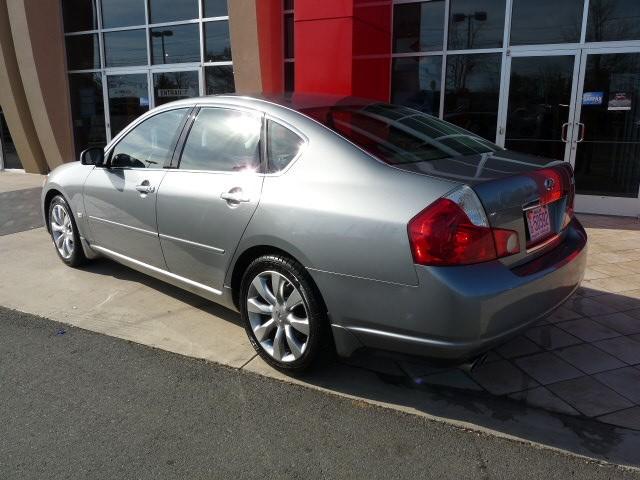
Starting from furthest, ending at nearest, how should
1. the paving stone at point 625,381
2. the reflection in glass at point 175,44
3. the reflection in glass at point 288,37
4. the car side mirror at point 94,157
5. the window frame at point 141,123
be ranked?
the reflection in glass at point 175,44 → the reflection in glass at point 288,37 → the car side mirror at point 94,157 → the window frame at point 141,123 → the paving stone at point 625,381

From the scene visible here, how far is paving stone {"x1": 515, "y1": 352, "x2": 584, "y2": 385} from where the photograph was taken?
3.30 meters

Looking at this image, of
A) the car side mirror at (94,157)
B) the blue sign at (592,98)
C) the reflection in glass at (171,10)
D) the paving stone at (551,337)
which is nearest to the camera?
the paving stone at (551,337)

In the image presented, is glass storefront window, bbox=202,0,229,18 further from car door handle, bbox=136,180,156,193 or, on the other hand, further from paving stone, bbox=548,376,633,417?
paving stone, bbox=548,376,633,417

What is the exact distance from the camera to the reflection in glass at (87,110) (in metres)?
13.1

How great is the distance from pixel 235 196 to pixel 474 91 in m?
6.22

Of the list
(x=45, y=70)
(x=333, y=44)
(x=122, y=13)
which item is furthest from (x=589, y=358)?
(x=45, y=70)

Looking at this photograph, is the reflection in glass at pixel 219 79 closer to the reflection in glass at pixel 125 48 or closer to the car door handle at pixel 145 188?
the reflection in glass at pixel 125 48

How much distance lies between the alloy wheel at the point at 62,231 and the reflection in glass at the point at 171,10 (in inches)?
267

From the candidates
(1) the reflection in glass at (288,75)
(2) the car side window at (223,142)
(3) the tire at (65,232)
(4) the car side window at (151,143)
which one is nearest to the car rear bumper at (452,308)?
(2) the car side window at (223,142)

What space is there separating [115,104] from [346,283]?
1170 centimetres

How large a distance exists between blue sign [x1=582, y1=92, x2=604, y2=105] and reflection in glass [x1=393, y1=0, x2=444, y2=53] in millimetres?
2301

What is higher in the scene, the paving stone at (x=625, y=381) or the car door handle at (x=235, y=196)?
the car door handle at (x=235, y=196)

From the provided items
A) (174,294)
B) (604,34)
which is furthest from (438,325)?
(604,34)

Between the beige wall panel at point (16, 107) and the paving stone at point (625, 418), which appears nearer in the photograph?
the paving stone at point (625, 418)
